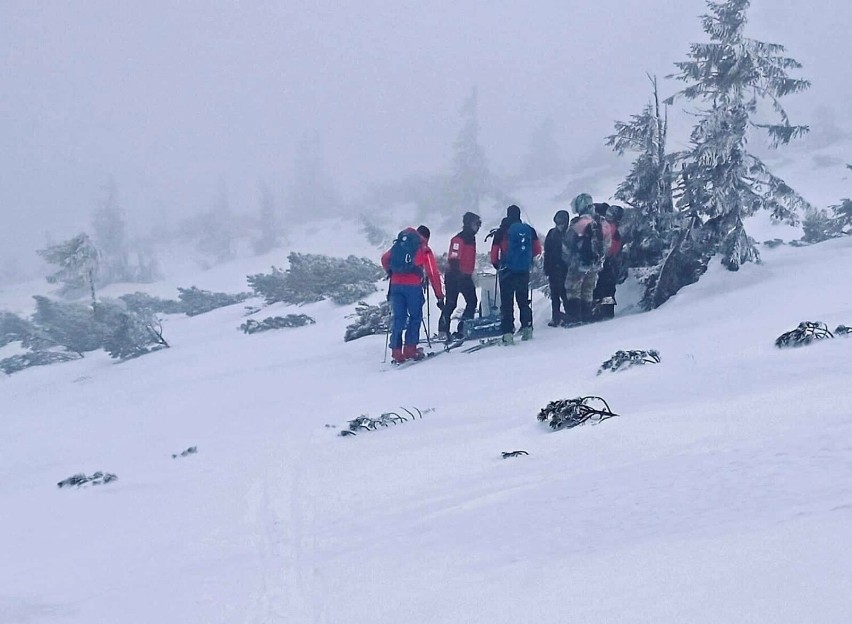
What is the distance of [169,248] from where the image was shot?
80250 millimetres

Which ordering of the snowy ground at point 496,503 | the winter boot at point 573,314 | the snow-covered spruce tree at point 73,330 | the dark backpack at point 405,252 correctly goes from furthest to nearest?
1. the snow-covered spruce tree at point 73,330
2. the winter boot at point 573,314
3. the dark backpack at point 405,252
4. the snowy ground at point 496,503

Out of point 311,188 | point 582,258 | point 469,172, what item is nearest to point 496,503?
point 582,258

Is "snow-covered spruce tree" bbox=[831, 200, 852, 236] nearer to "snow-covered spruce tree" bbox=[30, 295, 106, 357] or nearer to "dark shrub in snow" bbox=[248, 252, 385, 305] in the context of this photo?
"dark shrub in snow" bbox=[248, 252, 385, 305]

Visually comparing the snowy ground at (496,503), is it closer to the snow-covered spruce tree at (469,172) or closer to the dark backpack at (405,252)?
the dark backpack at (405,252)

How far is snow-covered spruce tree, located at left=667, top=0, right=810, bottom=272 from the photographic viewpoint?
10.9 meters

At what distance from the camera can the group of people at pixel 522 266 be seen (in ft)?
34.5

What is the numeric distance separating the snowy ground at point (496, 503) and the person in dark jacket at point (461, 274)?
299 centimetres

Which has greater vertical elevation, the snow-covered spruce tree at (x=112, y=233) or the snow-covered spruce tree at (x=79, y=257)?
the snow-covered spruce tree at (x=112, y=233)

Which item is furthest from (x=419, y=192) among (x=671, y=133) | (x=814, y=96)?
(x=814, y=96)

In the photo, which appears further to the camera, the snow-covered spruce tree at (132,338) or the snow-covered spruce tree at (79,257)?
the snow-covered spruce tree at (79,257)

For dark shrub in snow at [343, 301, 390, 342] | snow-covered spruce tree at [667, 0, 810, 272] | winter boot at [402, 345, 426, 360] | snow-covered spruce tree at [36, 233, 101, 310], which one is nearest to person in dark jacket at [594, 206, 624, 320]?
snow-covered spruce tree at [667, 0, 810, 272]

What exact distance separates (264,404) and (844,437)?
25.2ft

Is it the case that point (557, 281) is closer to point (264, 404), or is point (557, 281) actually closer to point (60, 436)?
point (264, 404)

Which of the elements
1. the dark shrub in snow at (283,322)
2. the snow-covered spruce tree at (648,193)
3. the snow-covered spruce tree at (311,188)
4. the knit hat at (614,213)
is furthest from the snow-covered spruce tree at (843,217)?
the snow-covered spruce tree at (311,188)
